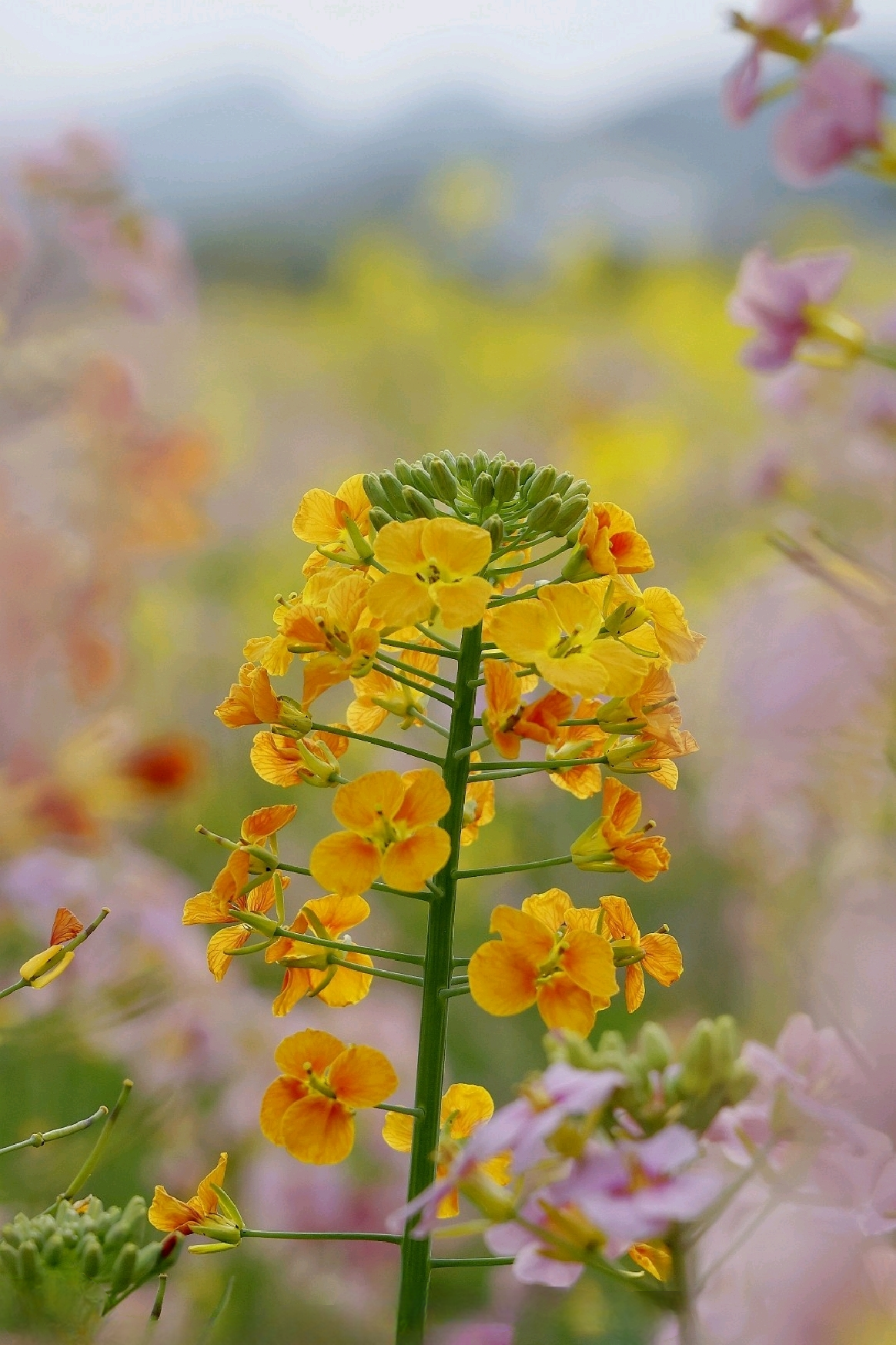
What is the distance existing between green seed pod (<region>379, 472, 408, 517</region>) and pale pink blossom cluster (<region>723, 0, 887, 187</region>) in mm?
215

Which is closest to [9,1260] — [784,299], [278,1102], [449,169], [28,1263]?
[28,1263]

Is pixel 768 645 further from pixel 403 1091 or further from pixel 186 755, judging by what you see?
pixel 403 1091

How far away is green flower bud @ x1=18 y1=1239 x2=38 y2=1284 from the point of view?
47 centimetres

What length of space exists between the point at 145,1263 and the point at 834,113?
20.5 inches

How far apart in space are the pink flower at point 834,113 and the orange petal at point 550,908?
0.32 metres

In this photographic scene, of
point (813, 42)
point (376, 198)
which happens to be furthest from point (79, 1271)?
point (376, 198)

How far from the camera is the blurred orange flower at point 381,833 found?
44 centimetres

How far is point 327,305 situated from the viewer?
5.82 meters

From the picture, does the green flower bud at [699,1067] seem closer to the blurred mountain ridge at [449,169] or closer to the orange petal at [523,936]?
the orange petal at [523,936]

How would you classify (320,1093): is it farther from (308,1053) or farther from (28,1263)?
(28,1263)

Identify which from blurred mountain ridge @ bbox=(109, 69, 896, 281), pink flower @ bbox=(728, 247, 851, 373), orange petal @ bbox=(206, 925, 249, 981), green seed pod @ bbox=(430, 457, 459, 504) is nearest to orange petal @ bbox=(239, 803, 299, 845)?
orange petal @ bbox=(206, 925, 249, 981)

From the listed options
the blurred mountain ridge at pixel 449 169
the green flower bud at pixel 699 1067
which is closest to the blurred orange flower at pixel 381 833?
the green flower bud at pixel 699 1067

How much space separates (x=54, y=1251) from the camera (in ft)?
1.60

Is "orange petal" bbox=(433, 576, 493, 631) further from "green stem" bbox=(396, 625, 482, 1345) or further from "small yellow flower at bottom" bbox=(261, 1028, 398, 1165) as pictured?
"small yellow flower at bottom" bbox=(261, 1028, 398, 1165)
